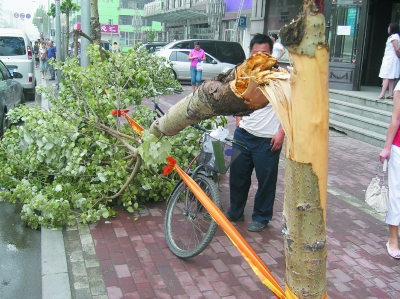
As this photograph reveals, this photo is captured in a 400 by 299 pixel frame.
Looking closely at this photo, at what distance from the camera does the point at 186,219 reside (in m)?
4.37

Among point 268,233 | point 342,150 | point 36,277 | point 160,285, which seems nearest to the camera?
point 160,285

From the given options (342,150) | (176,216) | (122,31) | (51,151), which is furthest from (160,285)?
(122,31)

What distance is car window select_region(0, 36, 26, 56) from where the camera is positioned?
1399 cm

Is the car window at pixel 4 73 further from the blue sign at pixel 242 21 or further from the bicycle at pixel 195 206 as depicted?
the blue sign at pixel 242 21

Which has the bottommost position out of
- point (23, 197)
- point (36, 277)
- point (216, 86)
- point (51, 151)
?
point (36, 277)

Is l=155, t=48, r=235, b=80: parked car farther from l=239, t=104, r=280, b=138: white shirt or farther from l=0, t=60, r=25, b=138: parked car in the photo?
l=239, t=104, r=280, b=138: white shirt

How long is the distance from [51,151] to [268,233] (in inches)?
98.8

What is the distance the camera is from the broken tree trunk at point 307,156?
5.34ft

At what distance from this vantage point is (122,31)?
6706 cm

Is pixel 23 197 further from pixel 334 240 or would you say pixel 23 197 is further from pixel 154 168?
pixel 334 240

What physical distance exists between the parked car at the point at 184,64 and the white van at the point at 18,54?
21.5 feet

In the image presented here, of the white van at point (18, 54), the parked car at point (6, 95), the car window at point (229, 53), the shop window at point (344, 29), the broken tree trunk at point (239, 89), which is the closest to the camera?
the broken tree trunk at point (239, 89)

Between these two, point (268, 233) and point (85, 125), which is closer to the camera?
point (268, 233)

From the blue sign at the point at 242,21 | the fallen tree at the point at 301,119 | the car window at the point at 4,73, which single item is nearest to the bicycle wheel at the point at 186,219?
the fallen tree at the point at 301,119
